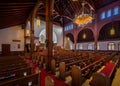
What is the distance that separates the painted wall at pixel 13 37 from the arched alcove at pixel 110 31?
11.4m

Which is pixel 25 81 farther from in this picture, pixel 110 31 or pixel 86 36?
pixel 86 36

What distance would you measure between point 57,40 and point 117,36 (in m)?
10.5

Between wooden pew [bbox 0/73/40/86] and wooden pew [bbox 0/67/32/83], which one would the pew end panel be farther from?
wooden pew [bbox 0/67/32/83]

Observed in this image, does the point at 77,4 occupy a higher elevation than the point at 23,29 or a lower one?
higher

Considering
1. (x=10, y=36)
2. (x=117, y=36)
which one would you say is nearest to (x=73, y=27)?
(x=117, y=36)

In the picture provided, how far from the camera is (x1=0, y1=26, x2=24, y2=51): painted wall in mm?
13484

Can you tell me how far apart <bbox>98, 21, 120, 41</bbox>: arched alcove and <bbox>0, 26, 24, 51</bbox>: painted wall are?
1139 cm

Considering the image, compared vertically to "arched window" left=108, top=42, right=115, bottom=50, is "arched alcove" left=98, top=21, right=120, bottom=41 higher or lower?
higher

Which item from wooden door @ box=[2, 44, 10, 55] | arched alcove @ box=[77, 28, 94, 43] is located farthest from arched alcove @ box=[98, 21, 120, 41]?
wooden door @ box=[2, 44, 10, 55]

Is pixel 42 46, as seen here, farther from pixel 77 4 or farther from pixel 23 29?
pixel 77 4

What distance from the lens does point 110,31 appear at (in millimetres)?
14242

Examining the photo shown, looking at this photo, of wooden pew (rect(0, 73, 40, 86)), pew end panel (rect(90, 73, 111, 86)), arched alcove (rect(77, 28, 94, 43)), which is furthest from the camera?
arched alcove (rect(77, 28, 94, 43))

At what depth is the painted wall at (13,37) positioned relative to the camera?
13.5m

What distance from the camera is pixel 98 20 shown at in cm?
1368
